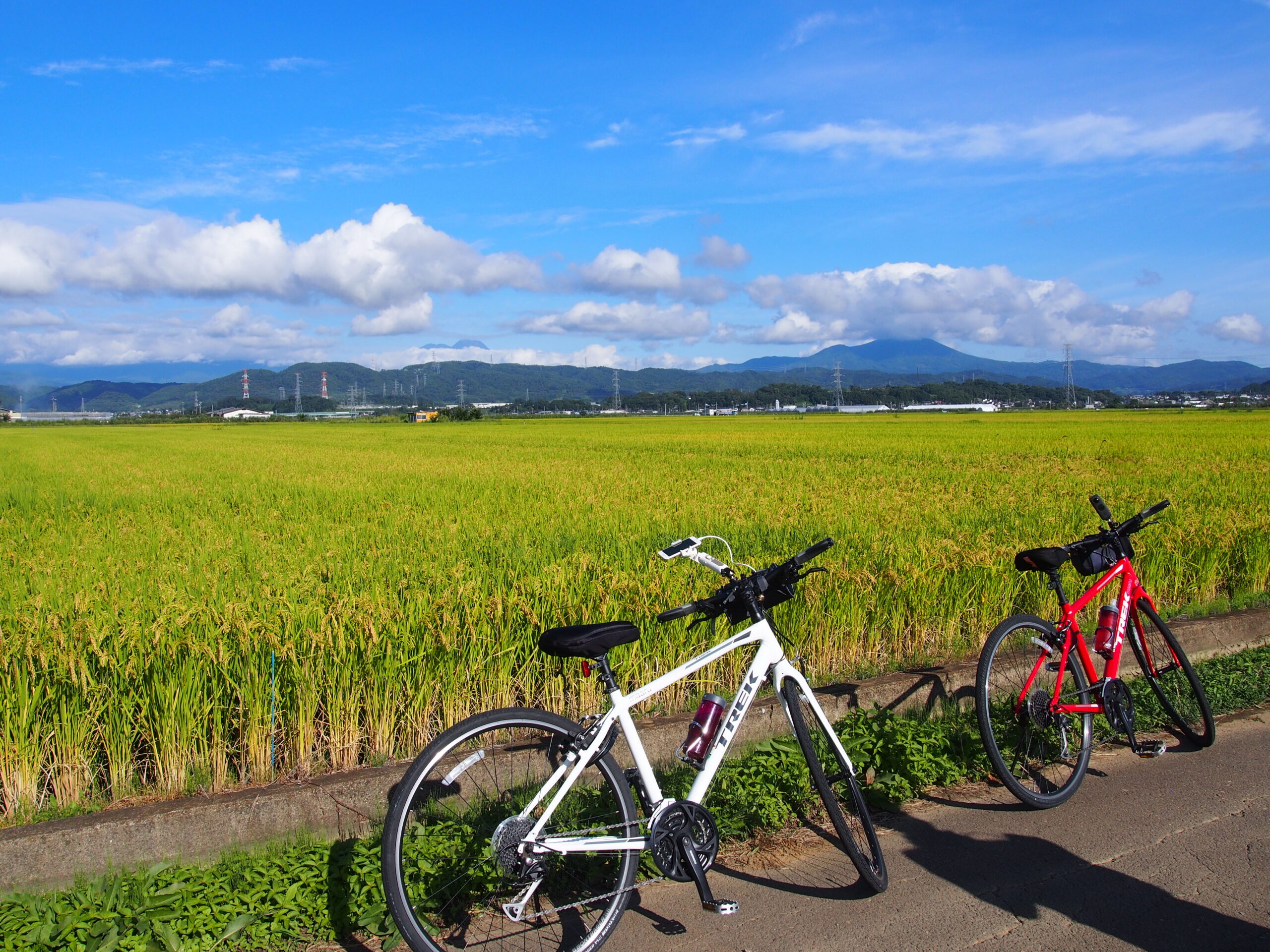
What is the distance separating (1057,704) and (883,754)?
3.00 feet

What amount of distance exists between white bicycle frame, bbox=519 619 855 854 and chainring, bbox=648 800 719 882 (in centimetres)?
3

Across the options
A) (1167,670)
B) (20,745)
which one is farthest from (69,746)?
(1167,670)

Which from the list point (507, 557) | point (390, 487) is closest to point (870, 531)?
point (507, 557)

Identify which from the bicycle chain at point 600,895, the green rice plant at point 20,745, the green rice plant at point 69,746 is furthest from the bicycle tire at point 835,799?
the green rice plant at point 20,745

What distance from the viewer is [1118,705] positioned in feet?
14.6

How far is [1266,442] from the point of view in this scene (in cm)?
2764

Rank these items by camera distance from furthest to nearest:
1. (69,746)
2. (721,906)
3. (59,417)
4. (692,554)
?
(59,417), (69,746), (692,554), (721,906)

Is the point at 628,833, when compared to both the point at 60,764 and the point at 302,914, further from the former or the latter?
the point at 60,764

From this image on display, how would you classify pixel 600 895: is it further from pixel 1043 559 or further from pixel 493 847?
pixel 1043 559

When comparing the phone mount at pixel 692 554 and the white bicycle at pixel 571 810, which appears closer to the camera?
the white bicycle at pixel 571 810

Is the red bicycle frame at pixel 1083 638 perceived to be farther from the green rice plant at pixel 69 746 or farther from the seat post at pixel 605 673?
the green rice plant at pixel 69 746

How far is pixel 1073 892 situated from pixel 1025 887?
175mm

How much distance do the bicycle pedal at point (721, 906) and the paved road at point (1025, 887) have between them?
0.42 ft

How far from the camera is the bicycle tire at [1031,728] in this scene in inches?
161
